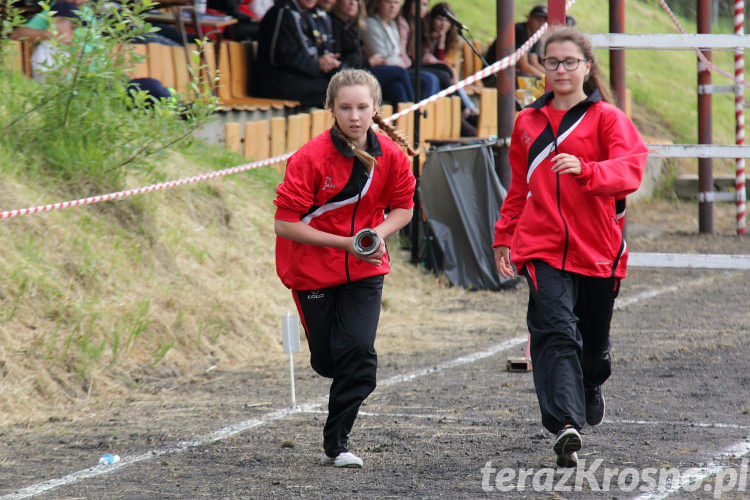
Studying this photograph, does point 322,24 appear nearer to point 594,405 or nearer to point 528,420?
point 528,420

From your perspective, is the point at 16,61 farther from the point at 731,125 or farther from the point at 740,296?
the point at 731,125

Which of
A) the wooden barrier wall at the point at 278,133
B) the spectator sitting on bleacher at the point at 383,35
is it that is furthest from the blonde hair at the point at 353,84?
the spectator sitting on bleacher at the point at 383,35

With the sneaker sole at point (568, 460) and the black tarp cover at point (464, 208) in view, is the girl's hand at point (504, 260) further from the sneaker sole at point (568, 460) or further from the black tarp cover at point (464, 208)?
the black tarp cover at point (464, 208)

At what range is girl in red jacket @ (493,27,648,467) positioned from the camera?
15.0ft

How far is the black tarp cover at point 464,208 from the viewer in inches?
430

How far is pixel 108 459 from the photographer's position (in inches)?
199

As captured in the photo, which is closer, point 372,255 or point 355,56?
point 372,255

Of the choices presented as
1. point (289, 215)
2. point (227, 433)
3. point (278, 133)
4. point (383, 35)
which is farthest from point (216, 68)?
point (289, 215)

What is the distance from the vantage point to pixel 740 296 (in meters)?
10.1

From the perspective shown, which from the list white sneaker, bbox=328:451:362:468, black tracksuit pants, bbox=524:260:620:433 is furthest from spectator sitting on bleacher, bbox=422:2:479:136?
white sneaker, bbox=328:451:362:468

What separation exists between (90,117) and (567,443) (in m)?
4.97

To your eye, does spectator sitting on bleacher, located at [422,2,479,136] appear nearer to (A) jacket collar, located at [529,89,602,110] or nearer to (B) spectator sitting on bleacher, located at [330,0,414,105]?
(B) spectator sitting on bleacher, located at [330,0,414,105]

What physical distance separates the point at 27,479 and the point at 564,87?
2.91 metres

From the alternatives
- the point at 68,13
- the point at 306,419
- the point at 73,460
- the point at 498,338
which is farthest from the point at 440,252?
the point at 73,460
